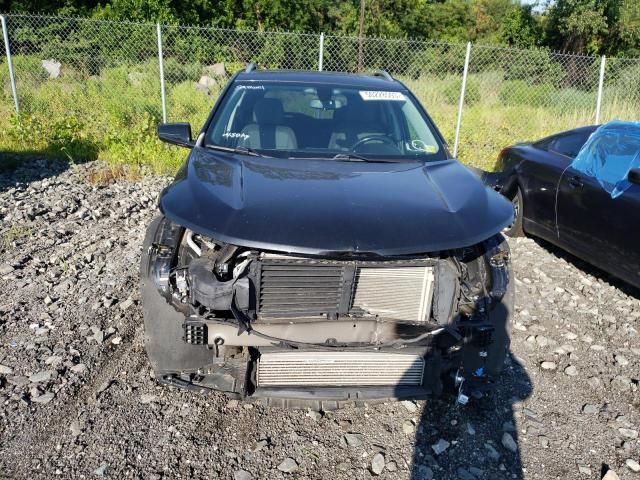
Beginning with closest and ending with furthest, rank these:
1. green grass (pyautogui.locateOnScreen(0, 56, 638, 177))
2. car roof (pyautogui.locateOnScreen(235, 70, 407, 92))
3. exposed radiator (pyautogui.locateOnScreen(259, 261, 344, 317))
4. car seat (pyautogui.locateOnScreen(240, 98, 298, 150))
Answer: exposed radiator (pyautogui.locateOnScreen(259, 261, 344, 317)) < car seat (pyautogui.locateOnScreen(240, 98, 298, 150)) < car roof (pyautogui.locateOnScreen(235, 70, 407, 92)) < green grass (pyautogui.locateOnScreen(0, 56, 638, 177))

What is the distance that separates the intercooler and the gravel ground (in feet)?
2.50

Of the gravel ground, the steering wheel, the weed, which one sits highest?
the steering wheel

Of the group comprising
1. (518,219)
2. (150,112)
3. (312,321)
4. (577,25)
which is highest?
(577,25)

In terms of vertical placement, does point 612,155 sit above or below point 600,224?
above

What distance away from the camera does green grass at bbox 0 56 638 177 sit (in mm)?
8625

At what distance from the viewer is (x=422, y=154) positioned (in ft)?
12.0

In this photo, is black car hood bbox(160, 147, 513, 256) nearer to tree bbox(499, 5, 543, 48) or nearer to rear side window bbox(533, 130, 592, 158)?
rear side window bbox(533, 130, 592, 158)

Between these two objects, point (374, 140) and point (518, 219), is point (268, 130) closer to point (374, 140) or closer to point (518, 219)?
point (374, 140)

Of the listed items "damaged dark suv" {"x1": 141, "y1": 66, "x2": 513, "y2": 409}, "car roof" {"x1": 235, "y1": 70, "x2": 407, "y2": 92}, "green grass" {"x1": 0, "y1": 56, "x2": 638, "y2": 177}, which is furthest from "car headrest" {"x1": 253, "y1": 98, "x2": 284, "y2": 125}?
"green grass" {"x1": 0, "y1": 56, "x2": 638, "y2": 177}

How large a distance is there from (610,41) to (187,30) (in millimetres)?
26329

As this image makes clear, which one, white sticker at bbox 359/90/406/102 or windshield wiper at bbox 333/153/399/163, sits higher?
white sticker at bbox 359/90/406/102

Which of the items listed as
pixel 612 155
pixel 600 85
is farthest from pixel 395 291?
pixel 600 85

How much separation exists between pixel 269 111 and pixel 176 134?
2.28ft

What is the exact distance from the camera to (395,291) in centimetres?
259
